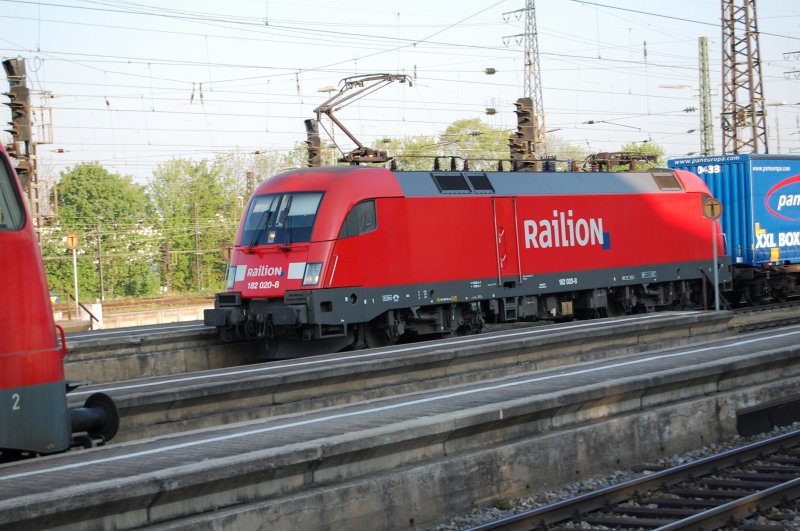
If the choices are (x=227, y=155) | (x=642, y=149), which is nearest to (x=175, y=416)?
(x=227, y=155)

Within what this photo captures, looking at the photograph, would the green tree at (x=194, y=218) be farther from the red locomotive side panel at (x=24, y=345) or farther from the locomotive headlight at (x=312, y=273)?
the red locomotive side panel at (x=24, y=345)

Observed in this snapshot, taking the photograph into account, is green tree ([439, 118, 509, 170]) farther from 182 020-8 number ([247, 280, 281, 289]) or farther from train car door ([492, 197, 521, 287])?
182 020-8 number ([247, 280, 281, 289])

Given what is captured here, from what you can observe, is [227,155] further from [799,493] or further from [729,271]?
[799,493]

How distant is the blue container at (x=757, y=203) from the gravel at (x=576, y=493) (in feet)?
52.7

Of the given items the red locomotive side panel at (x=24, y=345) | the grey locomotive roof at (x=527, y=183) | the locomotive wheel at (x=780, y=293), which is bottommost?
the locomotive wheel at (x=780, y=293)

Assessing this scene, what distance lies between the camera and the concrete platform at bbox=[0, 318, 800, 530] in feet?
22.9

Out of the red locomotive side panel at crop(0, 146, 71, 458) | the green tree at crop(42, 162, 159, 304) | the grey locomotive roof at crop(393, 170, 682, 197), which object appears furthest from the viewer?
the green tree at crop(42, 162, 159, 304)

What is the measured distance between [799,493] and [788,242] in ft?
66.5

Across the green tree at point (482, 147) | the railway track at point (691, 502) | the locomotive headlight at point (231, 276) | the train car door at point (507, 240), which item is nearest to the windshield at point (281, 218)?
the locomotive headlight at point (231, 276)

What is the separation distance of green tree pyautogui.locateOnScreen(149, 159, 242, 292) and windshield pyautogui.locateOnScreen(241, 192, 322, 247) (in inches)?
1394

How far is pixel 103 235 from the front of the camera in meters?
59.9

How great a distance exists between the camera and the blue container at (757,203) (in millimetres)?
26500

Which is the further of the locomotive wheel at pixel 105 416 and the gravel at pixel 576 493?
the locomotive wheel at pixel 105 416

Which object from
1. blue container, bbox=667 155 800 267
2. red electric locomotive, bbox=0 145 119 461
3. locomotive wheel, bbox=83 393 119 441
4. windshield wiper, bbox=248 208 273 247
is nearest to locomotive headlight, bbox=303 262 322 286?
windshield wiper, bbox=248 208 273 247
